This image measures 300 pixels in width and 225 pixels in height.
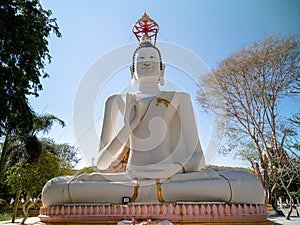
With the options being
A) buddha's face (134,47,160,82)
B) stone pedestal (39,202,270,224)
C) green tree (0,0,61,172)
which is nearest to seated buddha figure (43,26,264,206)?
buddha's face (134,47,160,82)

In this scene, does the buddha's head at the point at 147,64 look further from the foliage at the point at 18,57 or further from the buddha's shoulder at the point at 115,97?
the foliage at the point at 18,57

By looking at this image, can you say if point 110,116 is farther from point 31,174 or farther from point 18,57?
point 31,174

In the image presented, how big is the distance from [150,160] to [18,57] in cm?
340

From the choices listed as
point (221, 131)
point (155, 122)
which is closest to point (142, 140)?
point (155, 122)

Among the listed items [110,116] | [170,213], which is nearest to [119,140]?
[110,116]

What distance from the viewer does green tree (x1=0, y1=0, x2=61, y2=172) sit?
5.83 m

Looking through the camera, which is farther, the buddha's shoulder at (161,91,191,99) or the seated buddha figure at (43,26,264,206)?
the buddha's shoulder at (161,91,191,99)

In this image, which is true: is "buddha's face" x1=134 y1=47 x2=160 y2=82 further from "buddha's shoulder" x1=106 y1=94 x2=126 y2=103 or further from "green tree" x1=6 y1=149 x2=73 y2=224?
"green tree" x1=6 y1=149 x2=73 y2=224

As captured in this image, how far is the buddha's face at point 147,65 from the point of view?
6.87 meters

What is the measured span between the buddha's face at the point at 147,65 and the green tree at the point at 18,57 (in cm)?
212

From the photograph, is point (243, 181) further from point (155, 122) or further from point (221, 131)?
point (221, 131)

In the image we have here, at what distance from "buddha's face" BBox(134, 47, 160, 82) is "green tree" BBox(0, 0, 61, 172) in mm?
2117

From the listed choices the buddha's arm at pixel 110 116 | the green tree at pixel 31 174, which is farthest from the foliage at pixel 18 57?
the green tree at pixel 31 174

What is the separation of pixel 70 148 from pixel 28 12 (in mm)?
16966
